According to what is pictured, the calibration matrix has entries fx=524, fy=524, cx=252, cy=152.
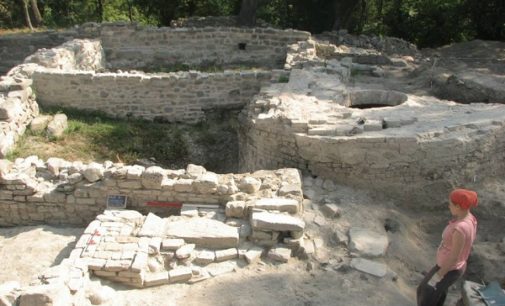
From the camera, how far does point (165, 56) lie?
578 inches

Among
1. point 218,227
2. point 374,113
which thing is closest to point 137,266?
point 218,227

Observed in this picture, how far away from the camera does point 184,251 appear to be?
5.92 meters

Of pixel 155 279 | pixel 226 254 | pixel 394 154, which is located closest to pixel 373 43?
pixel 394 154

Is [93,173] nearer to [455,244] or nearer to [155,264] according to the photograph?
[155,264]

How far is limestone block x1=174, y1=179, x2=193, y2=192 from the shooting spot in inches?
268

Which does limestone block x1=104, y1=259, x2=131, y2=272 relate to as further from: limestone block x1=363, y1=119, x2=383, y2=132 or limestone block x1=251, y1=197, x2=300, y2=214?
limestone block x1=363, y1=119, x2=383, y2=132

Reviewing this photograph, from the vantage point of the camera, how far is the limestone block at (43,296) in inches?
184

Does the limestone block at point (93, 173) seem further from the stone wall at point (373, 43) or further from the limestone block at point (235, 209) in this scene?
the stone wall at point (373, 43)

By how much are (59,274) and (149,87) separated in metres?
6.22

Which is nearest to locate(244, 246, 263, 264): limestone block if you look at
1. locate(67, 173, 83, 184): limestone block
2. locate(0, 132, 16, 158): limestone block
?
locate(67, 173, 83, 184): limestone block

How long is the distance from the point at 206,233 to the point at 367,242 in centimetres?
200

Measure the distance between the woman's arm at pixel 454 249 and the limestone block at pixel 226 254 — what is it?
2.28 metres

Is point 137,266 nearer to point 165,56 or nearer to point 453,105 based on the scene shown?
point 453,105

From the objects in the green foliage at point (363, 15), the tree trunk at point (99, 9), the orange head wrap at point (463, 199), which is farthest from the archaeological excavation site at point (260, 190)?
the tree trunk at point (99, 9)
